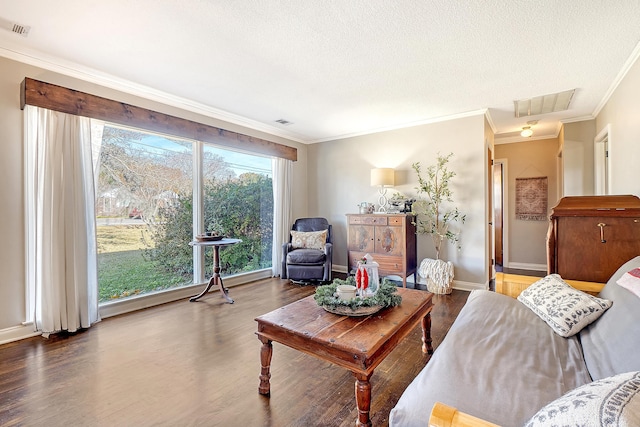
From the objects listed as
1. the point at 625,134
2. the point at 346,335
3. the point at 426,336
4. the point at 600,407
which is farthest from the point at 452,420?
the point at 625,134

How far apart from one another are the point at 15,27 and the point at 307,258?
356 centimetres

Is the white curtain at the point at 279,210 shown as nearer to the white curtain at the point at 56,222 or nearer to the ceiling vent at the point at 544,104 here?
the white curtain at the point at 56,222

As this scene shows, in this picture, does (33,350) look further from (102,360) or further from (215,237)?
(215,237)

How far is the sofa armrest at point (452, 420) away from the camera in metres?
0.78

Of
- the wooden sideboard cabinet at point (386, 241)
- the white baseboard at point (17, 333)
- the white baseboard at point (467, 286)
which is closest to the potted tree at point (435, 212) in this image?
the wooden sideboard cabinet at point (386, 241)

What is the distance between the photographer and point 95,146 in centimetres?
301

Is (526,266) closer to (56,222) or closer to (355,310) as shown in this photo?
(355,310)

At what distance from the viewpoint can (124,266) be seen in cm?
330

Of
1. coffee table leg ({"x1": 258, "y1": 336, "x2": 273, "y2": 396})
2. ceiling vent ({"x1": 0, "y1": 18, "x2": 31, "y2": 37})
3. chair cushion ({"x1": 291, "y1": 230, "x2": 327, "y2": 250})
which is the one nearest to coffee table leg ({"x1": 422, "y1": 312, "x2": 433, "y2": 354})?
coffee table leg ({"x1": 258, "y1": 336, "x2": 273, "y2": 396})

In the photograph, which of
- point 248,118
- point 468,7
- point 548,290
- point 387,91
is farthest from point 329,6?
point 248,118

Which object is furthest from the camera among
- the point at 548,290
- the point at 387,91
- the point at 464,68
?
the point at 387,91

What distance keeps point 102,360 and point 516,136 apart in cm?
649

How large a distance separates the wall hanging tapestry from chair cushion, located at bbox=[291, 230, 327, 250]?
3.72 meters

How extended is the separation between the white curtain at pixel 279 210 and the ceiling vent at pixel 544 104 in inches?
135
